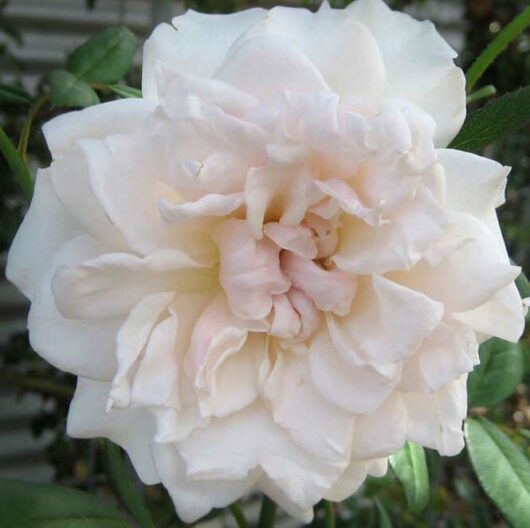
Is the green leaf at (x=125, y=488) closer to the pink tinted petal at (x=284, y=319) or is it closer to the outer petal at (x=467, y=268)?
the pink tinted petal at (x=284, y=319)

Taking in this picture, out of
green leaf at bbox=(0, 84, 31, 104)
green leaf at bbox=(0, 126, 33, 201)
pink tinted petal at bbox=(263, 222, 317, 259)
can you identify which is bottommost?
green leaf at bbox=(0, 84, 31, 104)

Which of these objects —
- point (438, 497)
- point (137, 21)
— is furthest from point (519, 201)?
point (137, 21)

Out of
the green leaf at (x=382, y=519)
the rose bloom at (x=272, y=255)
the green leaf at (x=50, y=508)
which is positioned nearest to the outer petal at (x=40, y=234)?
the rose bloom at (x=272, y=255)

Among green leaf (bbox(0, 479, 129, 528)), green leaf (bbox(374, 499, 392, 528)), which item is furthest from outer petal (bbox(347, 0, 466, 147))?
green leaf (bbox(374, 499, 392, 528))

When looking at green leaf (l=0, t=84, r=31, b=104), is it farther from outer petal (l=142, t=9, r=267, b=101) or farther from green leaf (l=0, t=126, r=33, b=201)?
outer petal (l=142, t=9, r=267, b=101)

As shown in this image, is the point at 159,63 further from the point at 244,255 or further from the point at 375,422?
the point at 375,422

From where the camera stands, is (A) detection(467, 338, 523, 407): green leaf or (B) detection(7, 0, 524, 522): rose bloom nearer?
(B) detection(7, 0, 524, 522): rose bloom
